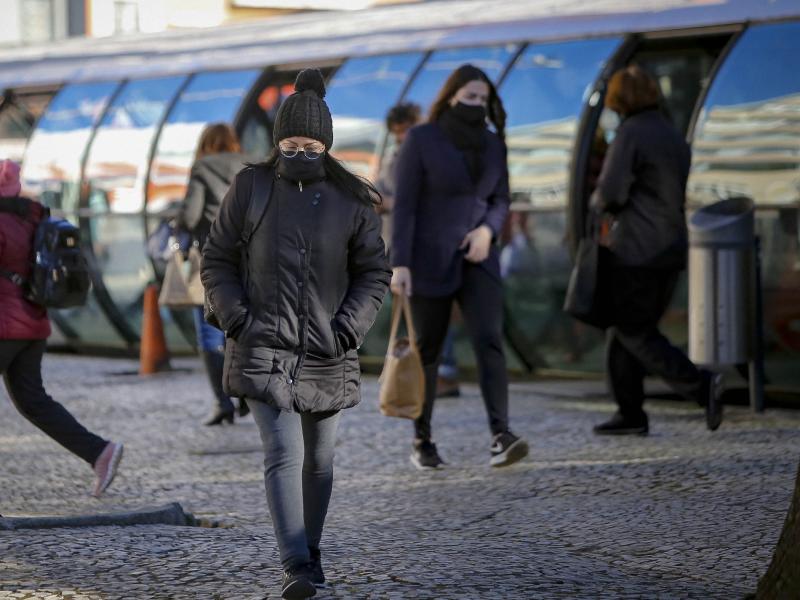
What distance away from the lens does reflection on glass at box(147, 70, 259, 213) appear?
47.5ft

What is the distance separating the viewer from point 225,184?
1039 cm

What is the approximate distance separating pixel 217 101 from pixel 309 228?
915cm

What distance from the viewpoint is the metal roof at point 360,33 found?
11.1m

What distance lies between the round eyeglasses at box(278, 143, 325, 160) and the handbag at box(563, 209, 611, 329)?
12.9 ft

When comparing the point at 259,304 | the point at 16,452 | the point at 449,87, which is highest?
the point at 449,87

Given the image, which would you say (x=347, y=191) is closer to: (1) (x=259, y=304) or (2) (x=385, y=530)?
(1) (x=259, y=304)

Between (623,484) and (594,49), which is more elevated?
(594,49)

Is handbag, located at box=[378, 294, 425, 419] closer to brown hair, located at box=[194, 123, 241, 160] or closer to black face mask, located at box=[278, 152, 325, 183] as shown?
black face mask, located at box=[278, 152, 325, 183]

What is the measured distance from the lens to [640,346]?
368 inches

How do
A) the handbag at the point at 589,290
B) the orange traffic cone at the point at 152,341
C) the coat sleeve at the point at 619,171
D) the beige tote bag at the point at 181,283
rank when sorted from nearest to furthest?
1. the coat sleeve at the point at 619,171
2. the handbag at the point at 589,290
3. the beige tote bag at the point at 181,283
4. the orange traffic cone at the point at 152,341

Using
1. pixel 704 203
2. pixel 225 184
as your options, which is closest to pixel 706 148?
pixel 704 203

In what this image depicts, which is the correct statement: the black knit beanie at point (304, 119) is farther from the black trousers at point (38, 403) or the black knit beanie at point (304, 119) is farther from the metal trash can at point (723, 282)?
the metal trash can at point (723, 282)

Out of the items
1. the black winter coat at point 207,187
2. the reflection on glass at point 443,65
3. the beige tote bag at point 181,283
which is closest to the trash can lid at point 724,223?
the reflection on glass at point 443,65

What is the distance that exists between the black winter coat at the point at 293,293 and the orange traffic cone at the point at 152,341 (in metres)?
8.32
